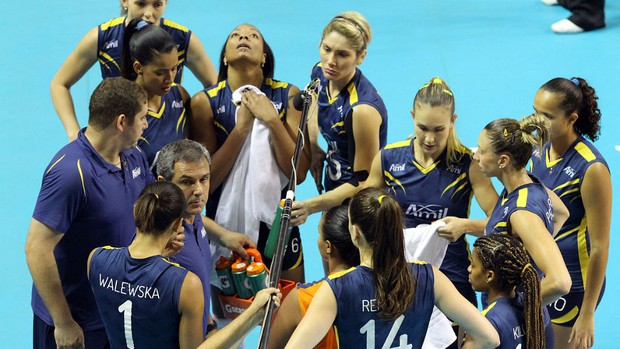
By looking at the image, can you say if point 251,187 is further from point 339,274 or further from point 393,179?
point 339,274

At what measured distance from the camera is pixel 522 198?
4059 mm

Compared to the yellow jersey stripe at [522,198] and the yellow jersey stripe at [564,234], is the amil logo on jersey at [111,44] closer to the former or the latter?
the yellow jersey stripe at [522,198]

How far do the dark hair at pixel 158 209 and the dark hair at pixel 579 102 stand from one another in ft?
6.70

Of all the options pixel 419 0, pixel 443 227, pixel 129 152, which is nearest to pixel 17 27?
pixel 419 0

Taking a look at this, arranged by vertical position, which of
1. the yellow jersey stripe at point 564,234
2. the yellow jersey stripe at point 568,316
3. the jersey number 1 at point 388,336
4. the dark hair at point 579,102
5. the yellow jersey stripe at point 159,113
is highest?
the yellow jersey stripe at point 159,113

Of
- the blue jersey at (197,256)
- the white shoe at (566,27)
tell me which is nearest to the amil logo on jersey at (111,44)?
the blue jersey at (197,256)

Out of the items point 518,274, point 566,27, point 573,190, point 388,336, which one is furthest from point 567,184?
point 566,27

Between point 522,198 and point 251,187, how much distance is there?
1.50 meters

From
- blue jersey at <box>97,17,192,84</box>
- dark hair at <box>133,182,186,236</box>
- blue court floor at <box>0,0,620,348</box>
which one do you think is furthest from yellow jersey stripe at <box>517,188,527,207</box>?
blue jersey at <box>97,17,192,84</box>

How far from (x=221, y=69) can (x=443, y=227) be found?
1.62 metres

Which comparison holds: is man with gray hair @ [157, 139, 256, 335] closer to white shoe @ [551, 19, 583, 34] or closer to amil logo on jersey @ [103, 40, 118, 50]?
amil logo on jersey @ [103, 40, 118, 50]

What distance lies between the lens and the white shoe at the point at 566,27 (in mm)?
10398

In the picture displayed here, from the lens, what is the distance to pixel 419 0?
11680 millimetres

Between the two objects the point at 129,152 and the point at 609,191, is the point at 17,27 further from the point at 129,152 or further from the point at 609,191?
the point at 609,191
